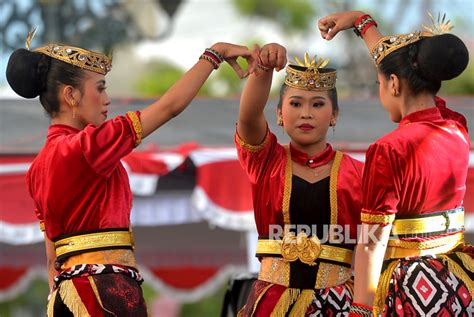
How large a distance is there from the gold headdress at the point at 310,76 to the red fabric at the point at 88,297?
111cm

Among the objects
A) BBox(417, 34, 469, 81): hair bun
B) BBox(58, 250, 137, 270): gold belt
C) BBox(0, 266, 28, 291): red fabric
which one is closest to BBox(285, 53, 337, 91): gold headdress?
BBox(417, 34, 469, 81): hair bun

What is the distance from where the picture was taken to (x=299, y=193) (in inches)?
165

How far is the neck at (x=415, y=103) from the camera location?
3848 mm

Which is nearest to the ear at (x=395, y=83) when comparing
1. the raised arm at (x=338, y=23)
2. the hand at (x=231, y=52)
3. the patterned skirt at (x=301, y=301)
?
the raised arm at (x=338, y=23)

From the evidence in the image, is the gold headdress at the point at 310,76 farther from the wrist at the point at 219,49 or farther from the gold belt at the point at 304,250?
the gold belt at the point at 304,250

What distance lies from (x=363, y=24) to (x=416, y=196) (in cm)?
75

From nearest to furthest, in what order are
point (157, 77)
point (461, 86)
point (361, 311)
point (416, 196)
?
point (361, 311) < point (416, 196) < point (461, 86) < point (157, 77)

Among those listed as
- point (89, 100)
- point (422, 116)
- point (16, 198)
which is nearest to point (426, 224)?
point (422, 116)

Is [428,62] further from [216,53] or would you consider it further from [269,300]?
[269,300]

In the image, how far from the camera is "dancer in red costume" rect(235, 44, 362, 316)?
4.12 m

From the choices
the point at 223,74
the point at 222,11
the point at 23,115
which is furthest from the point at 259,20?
the point at 23,115

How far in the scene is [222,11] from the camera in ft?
60.1

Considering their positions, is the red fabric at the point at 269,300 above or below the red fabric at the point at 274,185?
below

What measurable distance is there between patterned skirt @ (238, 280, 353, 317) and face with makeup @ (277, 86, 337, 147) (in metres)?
0.57
